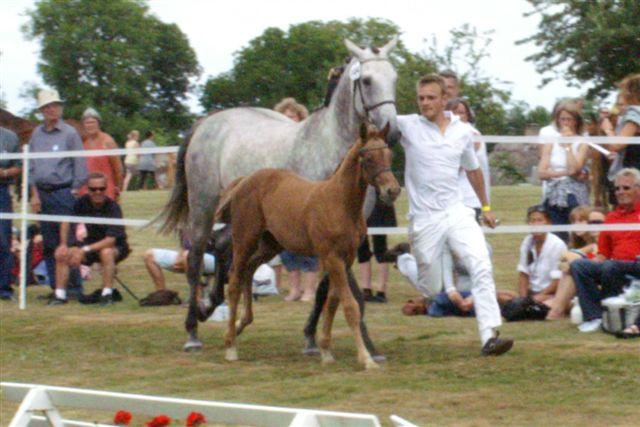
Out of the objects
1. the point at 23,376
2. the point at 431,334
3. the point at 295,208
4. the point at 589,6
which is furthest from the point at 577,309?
the point at 589,6

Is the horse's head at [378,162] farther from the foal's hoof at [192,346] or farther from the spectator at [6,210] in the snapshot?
the spectator at [6,210]

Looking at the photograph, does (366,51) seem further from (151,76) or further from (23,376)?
(151,76)

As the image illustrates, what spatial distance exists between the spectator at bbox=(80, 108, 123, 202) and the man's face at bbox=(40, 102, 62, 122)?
0.83 meters

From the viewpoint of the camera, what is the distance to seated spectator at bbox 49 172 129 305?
50.0 ft

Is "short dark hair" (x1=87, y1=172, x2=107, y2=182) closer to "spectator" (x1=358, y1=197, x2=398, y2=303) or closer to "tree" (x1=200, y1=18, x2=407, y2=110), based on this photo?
"spectator" (x1=358, y1=197, x2=398, y2=303)

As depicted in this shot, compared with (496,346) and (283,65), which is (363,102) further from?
(283,65)

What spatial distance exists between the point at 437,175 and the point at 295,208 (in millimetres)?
1058

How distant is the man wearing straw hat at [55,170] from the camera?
15508mm

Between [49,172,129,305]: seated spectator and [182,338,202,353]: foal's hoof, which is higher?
[49,172,129,305]: seated spectator

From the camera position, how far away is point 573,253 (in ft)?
41.6

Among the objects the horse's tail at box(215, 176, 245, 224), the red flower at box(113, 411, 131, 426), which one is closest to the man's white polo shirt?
the horse's tail at box(215, 176, 245, 224)

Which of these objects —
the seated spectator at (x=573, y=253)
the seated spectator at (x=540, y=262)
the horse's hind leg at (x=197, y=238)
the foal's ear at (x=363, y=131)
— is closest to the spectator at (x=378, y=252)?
the seated spectator at (x=540, y=262)

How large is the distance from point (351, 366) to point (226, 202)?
1725mm

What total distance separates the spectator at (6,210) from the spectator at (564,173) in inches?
229
